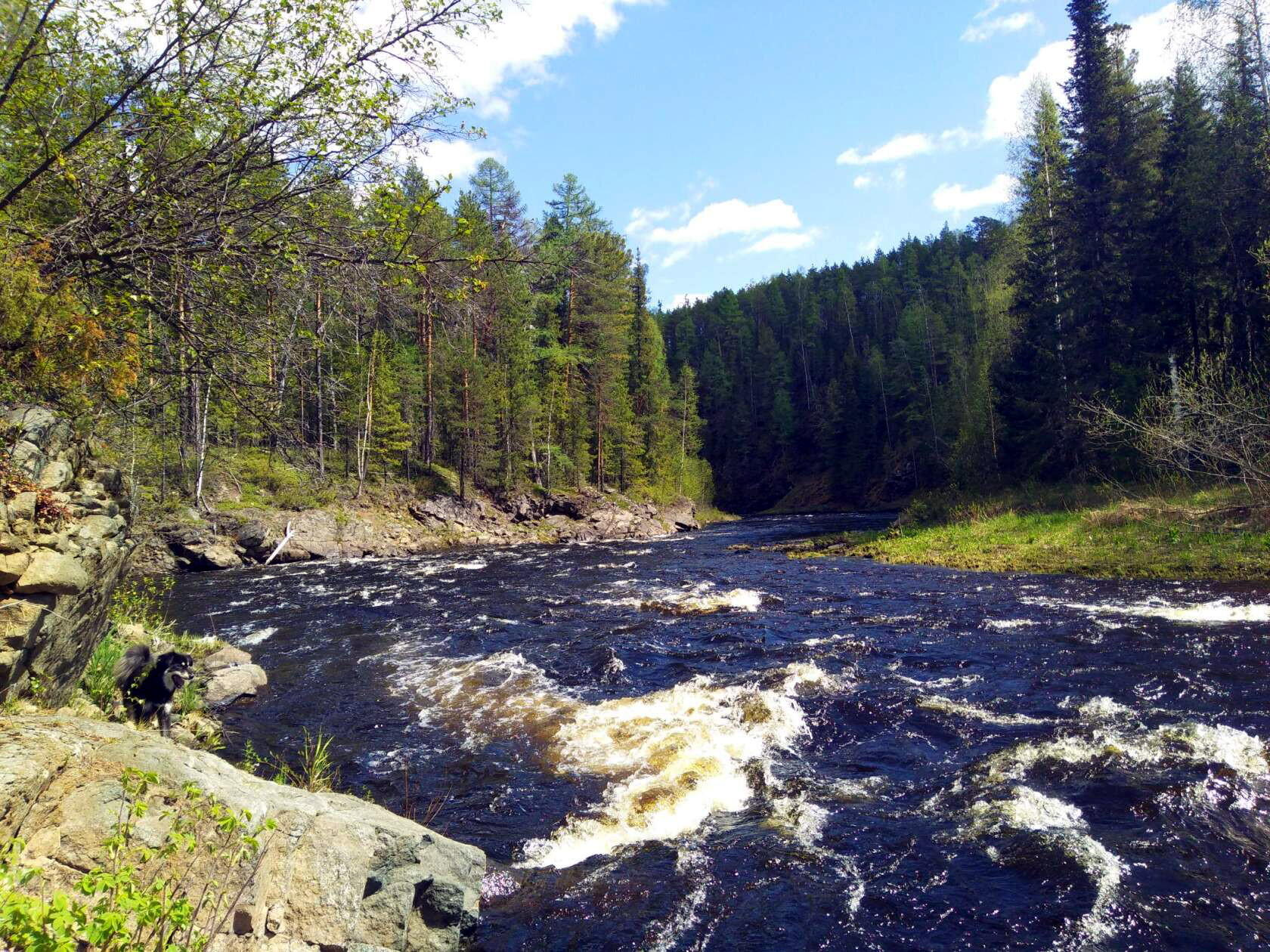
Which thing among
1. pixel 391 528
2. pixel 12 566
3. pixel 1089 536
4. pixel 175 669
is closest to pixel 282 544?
pixel 391 528

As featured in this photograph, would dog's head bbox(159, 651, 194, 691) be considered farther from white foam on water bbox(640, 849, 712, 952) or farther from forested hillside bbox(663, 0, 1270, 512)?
forested hillside bbox(663, 0, 1270, 512)

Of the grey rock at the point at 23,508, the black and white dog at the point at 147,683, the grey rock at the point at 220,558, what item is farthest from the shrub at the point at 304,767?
the grey rock at the point at 220,558

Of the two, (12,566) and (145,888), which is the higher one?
(12,566)

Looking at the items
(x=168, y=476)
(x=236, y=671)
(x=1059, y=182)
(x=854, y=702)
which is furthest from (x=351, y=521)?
(x=1059, y=182)

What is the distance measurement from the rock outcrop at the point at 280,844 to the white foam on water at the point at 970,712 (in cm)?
634

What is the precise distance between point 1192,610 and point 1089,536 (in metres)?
8.03

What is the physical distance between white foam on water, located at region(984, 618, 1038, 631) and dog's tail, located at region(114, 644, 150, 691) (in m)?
13.7

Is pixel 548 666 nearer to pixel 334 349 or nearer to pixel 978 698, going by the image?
pixel 978 698

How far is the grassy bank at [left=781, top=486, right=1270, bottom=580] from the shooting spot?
650 inches

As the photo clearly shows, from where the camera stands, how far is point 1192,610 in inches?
501

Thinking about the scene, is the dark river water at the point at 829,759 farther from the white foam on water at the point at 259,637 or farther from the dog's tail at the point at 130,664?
the dog's tail at the point at 130,664

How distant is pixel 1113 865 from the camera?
18.2 ft

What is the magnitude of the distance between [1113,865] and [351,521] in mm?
31794

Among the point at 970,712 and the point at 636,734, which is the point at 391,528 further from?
the point at 970,712
